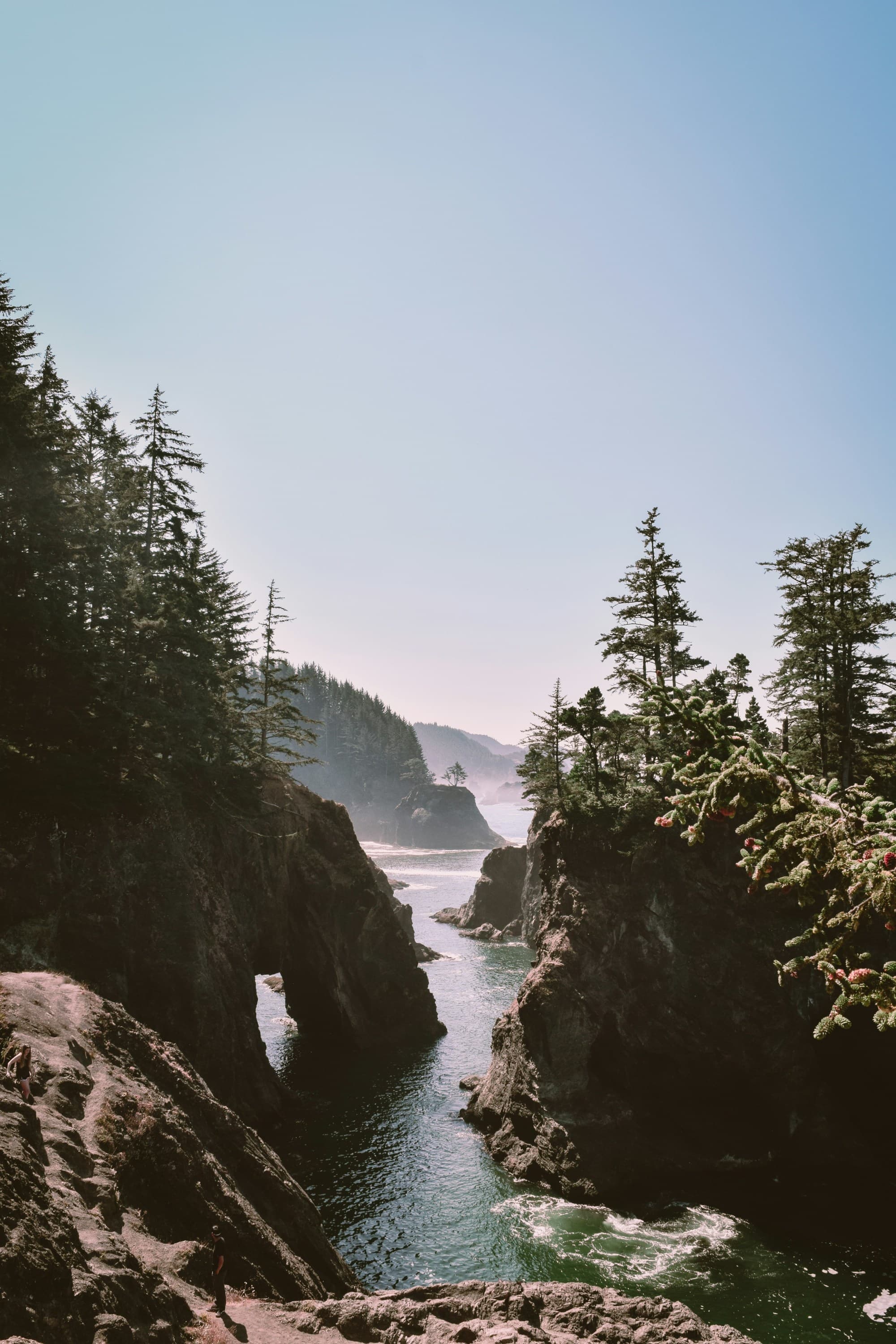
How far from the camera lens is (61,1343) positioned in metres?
9.25

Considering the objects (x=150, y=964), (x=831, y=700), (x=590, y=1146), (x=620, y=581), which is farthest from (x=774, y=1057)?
(x=150, y=964)

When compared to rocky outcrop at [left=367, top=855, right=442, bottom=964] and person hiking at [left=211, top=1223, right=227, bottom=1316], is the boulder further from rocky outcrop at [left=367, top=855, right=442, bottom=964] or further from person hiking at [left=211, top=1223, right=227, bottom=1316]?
person hiking at [left=211, top=1223, right=227, bottom=1316]

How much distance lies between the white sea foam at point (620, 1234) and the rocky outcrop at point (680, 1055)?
4.43 feet

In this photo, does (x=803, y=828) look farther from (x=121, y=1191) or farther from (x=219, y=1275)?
(x=121, y=1191)

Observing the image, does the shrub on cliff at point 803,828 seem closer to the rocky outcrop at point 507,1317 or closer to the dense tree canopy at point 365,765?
the rocky outcrop at point 507,1317

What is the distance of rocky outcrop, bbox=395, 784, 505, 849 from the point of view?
7298 inches

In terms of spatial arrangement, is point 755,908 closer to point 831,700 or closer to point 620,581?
point 831,700

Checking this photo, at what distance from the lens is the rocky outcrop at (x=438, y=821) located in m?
185

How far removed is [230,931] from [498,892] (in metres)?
61.0

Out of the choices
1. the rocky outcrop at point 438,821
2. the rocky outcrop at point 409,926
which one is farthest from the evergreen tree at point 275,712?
the rocky outcrop at point 438,821

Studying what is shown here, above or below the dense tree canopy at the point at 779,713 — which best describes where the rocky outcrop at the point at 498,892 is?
below

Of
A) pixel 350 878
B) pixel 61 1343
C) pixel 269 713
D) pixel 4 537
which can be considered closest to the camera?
pixel 61 1343

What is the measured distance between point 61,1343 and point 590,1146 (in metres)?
27.4

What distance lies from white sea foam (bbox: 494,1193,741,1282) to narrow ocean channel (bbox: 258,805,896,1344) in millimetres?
60
